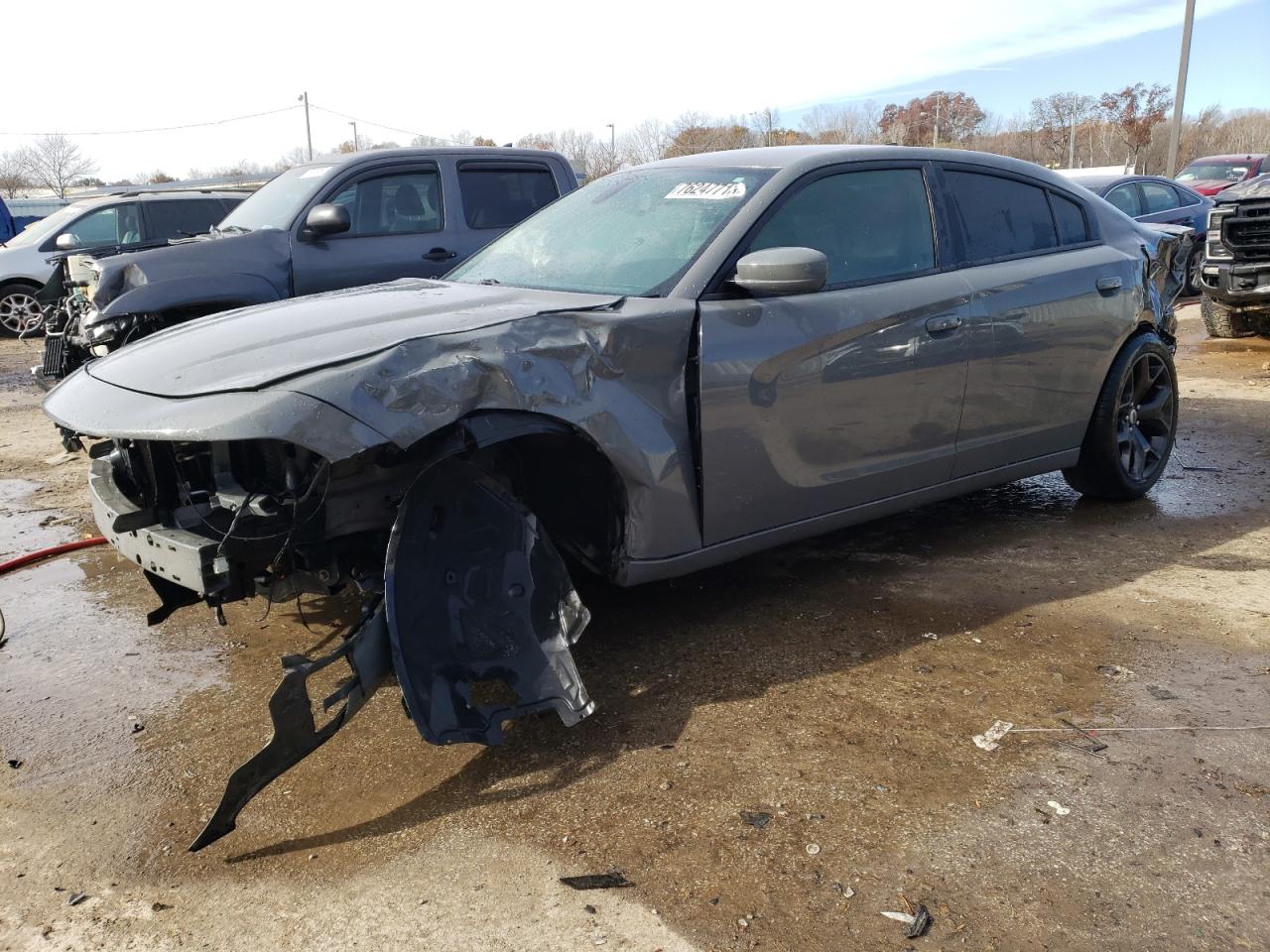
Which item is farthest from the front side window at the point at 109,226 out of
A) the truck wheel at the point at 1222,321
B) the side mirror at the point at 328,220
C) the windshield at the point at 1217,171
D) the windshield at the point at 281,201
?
the windshield at the point at 1217,171

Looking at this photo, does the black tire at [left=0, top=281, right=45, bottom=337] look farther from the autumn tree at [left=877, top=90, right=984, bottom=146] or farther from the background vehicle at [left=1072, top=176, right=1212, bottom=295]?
the autumn tree at [left=877, top=90, right=984, bottom=146]

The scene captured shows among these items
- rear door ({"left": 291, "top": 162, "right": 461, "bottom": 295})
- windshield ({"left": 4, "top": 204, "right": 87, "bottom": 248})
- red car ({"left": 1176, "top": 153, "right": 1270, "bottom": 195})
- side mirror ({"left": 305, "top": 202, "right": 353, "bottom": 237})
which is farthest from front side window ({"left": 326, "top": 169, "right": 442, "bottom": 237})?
red car ({"left": 1176, "top": 153, "right": 1270, "bottom": 195})

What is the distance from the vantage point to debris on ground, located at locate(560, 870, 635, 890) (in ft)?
8.17

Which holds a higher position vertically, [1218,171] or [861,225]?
[861,225]

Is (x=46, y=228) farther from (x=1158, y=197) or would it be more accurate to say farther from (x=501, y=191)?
(x=1158, y=197)

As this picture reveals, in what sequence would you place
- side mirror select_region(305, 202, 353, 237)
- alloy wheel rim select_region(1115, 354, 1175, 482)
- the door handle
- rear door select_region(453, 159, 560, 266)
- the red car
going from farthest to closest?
the red car → rear door select_region(453, 159, 560, 266) → side mirror select_region(305, 202, 353, 237) → alloy wheel rim select_region(1115, 354, 1175, 482) → the door handle

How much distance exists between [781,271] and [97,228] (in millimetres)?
12074

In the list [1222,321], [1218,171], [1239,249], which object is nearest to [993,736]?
[1239,249]

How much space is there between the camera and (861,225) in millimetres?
4117

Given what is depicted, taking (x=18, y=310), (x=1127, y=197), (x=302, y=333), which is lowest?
(x=18, y=310)

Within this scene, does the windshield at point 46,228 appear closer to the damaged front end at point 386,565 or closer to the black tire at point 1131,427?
the damaged front end at point 386,565

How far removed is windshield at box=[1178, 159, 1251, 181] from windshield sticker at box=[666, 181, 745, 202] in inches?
824

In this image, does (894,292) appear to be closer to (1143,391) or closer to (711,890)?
(1143,391)

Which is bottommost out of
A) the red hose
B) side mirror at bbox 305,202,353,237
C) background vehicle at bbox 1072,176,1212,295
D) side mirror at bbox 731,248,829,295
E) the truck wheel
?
the truck wheel
